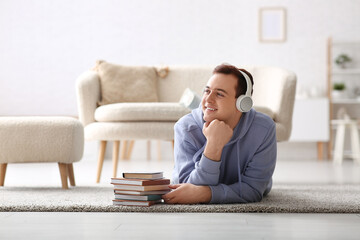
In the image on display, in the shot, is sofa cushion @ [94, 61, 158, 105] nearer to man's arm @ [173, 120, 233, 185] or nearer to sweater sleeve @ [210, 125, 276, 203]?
man's arm @ [173, 120, 233, 185]

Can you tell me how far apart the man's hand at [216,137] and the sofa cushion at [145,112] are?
1395 mm

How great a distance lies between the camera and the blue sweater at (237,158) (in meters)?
2.13

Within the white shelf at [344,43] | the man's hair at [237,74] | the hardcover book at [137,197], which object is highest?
the white shelf at [344,43]

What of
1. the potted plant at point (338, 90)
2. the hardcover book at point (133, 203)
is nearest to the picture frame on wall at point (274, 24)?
the potted plant at point (338, 90)

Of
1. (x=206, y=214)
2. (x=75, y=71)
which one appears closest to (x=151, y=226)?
(x=206, y=214)

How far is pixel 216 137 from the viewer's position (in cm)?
204

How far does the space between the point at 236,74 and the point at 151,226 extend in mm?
708

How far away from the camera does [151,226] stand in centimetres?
167

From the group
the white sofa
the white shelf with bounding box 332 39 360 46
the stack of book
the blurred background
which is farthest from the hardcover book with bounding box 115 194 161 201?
the white shelf with bounding box 332 39 360 46

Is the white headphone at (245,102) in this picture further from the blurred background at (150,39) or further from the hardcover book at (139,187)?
the blurred background at (150,39)

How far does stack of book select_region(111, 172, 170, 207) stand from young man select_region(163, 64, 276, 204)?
0.17 ft

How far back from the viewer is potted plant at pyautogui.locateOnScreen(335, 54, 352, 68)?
239 inches

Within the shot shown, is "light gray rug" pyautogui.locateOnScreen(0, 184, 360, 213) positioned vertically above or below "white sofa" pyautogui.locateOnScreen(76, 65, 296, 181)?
below

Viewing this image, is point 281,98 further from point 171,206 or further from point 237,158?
point 171,206
